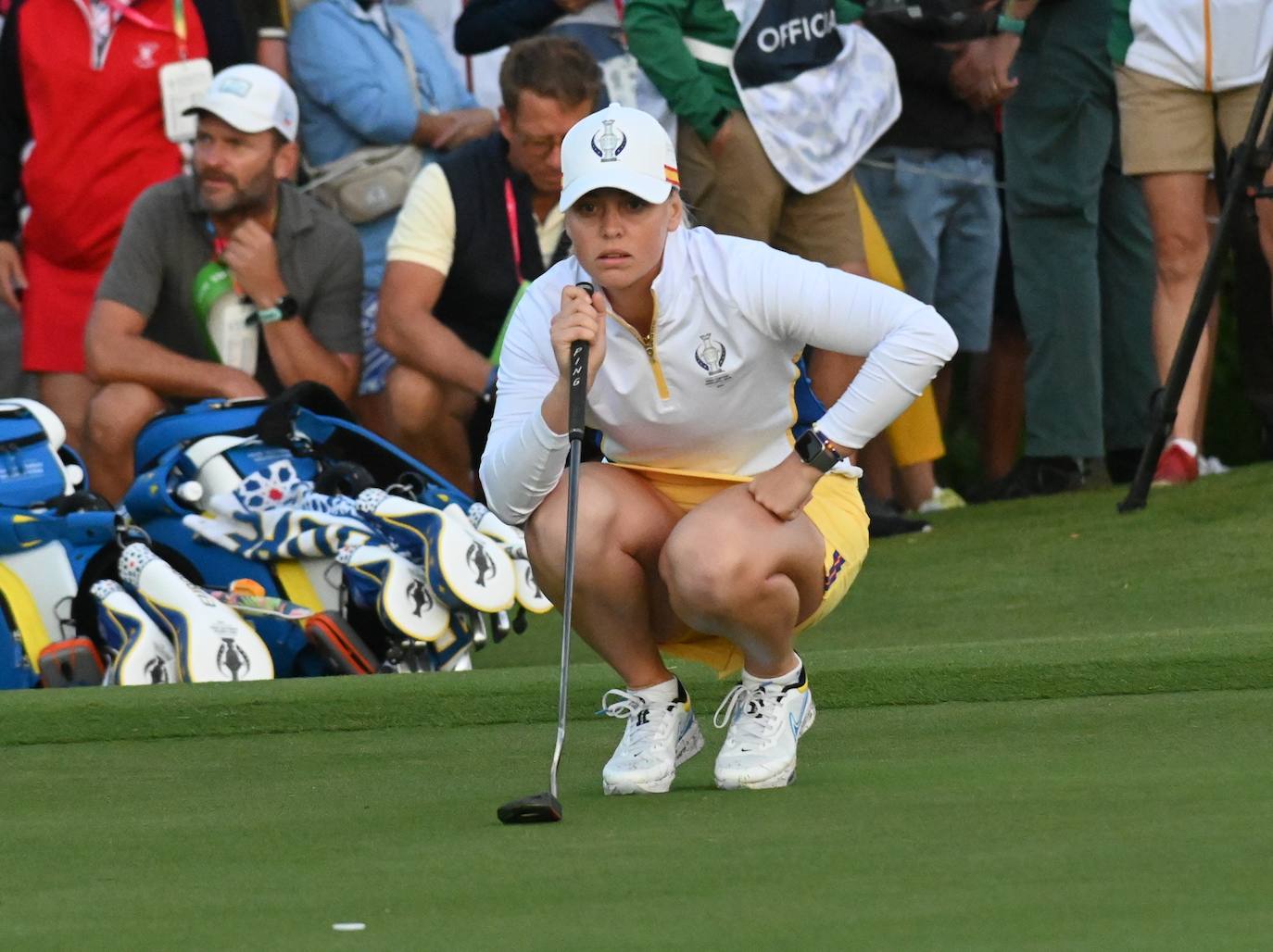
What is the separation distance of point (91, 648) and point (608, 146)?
2.33m

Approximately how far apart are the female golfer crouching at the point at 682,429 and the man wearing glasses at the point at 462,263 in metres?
3.05

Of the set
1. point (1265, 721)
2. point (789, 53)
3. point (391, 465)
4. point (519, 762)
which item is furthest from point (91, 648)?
point (789, 53)

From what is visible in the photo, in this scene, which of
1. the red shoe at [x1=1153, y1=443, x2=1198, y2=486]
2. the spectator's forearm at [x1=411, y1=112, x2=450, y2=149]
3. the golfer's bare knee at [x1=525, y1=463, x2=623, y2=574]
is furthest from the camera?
the spectator's forearm at [x1=411, y1=112, x2=450, y2=149]

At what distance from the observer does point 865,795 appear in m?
3.60

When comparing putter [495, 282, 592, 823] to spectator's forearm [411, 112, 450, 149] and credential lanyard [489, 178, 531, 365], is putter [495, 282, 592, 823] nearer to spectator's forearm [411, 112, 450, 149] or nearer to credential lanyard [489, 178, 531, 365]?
credential lanyard [489, 178, 531, 365]

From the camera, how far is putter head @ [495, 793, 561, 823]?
345 centimetres

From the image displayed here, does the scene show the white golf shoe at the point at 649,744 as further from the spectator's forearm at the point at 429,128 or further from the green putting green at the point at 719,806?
the spectator's forearm at the point at 429,128

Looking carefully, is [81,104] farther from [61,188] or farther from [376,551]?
[376,551]

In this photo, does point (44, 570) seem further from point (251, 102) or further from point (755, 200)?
point (755, 200)

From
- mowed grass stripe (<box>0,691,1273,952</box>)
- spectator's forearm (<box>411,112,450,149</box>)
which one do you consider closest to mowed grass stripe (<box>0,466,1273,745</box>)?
mowed grass stripe (<box>0,691,1273,952</box>)

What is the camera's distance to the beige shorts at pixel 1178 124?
7328 mm

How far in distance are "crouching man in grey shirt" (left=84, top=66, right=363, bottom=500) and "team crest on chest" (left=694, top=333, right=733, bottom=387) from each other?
330 cm

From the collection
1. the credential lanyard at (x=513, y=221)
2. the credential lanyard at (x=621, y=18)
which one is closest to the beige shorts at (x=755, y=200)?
the credential lanyard at (x=621, y=18)

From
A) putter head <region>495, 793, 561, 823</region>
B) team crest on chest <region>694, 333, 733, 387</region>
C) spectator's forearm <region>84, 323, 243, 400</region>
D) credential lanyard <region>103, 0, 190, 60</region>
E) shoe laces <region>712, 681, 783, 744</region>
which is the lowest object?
spectator's forearm <region>84, 323, 243, 400</region>
